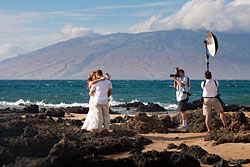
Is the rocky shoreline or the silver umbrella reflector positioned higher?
the silver umbrella reflector

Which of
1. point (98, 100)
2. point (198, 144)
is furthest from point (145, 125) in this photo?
point (198, 144)

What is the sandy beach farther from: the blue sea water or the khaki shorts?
the blue sea water

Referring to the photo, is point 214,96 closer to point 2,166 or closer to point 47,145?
point 47,145

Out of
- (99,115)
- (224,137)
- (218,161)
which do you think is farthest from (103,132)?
(218,161)

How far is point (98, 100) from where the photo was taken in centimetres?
1005

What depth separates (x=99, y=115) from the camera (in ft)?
33.3

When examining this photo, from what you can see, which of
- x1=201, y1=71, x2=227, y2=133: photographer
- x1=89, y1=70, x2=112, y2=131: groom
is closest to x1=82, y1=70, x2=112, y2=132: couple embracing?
x1=89, y1=70, x2=112, y2=131: groom

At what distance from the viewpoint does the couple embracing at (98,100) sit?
395 inches

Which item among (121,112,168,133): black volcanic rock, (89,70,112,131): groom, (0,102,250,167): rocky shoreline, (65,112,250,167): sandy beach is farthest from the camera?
(121,112,168,133): black volcanic rock

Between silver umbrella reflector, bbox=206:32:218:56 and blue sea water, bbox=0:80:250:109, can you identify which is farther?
blue sea water, bbox=0:80:250:109

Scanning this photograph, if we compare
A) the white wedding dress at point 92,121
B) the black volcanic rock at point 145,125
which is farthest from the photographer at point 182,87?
the white wedding dress at point 92,121

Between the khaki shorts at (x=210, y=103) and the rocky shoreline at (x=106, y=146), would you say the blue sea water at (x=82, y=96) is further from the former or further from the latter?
the khaki shorts at (x=210, y=103)

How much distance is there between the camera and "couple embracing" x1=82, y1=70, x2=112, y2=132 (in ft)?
32.9

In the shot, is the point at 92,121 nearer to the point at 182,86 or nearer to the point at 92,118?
the point at 92,118
